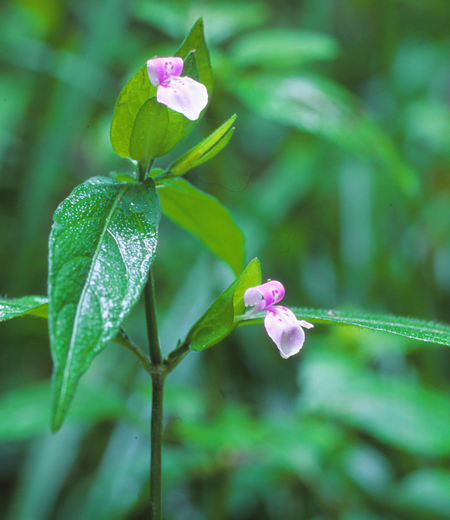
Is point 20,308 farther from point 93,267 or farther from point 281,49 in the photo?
point 281,49

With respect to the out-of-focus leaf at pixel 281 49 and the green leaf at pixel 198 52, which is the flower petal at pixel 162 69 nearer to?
the green leaf at pixel 198 52

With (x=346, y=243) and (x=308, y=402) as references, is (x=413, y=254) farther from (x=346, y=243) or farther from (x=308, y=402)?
(x=308, y=402)

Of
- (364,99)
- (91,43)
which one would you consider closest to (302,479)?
(91,43)

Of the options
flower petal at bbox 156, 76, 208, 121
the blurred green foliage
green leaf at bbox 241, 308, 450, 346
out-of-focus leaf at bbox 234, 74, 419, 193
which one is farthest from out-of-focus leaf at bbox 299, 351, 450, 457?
flower petal at bbox 156, 76, 208, 121

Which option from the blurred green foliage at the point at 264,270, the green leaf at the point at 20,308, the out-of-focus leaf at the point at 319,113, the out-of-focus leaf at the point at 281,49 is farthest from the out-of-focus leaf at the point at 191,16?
the green leaf at the point at 20,308

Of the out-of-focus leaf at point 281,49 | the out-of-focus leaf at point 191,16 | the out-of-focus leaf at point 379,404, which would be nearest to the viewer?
the out-of-focus leaf at point 379,404

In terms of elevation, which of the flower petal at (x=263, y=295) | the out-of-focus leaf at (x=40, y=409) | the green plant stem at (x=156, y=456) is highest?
the flower petal at (x=263, y=295)

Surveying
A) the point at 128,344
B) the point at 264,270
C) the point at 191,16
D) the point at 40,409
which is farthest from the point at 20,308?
the point at 264,270
